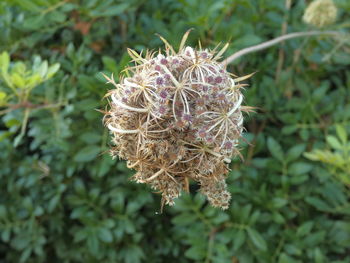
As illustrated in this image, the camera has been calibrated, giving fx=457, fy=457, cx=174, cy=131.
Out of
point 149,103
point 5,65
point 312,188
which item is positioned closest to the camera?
point 149,103

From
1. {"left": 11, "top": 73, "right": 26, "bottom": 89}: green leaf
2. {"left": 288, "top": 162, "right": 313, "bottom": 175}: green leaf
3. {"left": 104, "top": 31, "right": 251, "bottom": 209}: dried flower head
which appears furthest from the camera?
{"left": 288, "top": 162, "right": 313, "bottom": 175}: green leaf

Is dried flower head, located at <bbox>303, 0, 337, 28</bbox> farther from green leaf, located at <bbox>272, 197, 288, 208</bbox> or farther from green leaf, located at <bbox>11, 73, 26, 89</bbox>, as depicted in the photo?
green leaf, located at <bbox>11, 73, 26, 89</bbox>

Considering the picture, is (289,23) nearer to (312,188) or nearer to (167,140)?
(312,188)

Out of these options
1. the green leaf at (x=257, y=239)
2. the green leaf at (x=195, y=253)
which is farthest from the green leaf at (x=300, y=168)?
the green leaf at (x=195, y=253)

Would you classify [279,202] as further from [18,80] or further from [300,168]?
[18,80]

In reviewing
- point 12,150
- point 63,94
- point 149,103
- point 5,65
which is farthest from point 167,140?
point 12,150

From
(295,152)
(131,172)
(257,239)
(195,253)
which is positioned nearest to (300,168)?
(295,152)

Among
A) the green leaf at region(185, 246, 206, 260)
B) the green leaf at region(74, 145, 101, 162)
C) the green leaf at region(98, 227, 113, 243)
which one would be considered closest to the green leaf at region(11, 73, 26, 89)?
the green leaf at region(74, 145, 101, 162)
